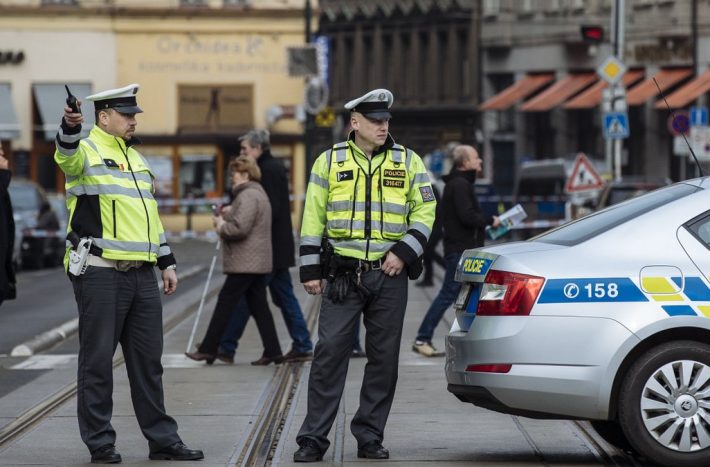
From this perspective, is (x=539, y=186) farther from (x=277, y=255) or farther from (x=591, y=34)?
(x=277, y=255)

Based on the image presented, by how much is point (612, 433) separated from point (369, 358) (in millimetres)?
1366

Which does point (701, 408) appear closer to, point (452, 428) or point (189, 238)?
point (452, 428)

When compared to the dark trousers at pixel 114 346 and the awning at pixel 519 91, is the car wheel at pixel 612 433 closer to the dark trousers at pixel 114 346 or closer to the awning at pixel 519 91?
the dark trousers at pixel 114 346

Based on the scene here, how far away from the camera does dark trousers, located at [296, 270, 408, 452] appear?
9156 millimetres

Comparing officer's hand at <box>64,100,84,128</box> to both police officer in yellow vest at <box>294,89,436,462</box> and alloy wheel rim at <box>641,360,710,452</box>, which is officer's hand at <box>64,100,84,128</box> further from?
alloy wheel rim at <box>641,360,710,452</box>

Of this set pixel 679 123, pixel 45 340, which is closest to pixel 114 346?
pixel 679 123

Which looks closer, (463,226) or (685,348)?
(685,348)

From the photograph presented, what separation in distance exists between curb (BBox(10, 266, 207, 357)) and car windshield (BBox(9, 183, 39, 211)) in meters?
14.0

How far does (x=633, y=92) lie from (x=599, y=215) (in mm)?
42542

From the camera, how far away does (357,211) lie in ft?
30.0

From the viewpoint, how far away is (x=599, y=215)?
931cm

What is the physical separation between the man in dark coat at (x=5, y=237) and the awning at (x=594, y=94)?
43593 mm

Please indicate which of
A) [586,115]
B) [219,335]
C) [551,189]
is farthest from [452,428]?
[586,115]

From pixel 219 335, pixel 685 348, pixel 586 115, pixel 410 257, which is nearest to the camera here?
pixel 685 348
